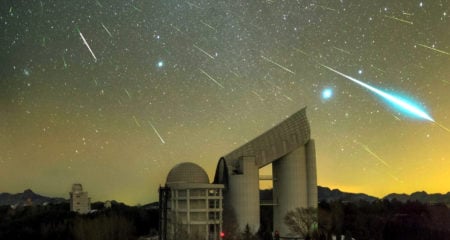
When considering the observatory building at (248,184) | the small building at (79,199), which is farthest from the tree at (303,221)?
the small building at (79,199)

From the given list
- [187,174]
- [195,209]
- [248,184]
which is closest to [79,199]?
[187,174]

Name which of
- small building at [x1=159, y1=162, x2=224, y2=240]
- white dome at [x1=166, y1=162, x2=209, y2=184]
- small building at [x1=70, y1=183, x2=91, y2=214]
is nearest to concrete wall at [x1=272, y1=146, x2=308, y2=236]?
white dome at [x1=166, y1=162, x2=209, y2=184]

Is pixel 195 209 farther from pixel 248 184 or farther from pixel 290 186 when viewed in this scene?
pixel 290 186

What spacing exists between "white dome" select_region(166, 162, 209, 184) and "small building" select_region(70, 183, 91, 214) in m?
83.8

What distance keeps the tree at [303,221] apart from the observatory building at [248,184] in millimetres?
4699

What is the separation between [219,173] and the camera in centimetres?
7738

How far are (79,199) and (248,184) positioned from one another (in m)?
94.3

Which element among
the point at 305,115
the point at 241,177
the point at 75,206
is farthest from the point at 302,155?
the point at 75,206

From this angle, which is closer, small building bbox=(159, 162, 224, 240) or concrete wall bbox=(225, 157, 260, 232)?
small building bbox=(159, 162, 224, 240)

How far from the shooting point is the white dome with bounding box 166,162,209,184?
226 ft

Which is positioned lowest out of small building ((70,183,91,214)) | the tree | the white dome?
the tree

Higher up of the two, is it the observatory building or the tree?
the observatory building

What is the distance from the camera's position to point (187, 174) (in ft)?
226

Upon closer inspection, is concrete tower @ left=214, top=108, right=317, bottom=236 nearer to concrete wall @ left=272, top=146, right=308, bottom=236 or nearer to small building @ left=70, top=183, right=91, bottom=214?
concrete wall @ left=272, top=146, right=308, bottom=236
